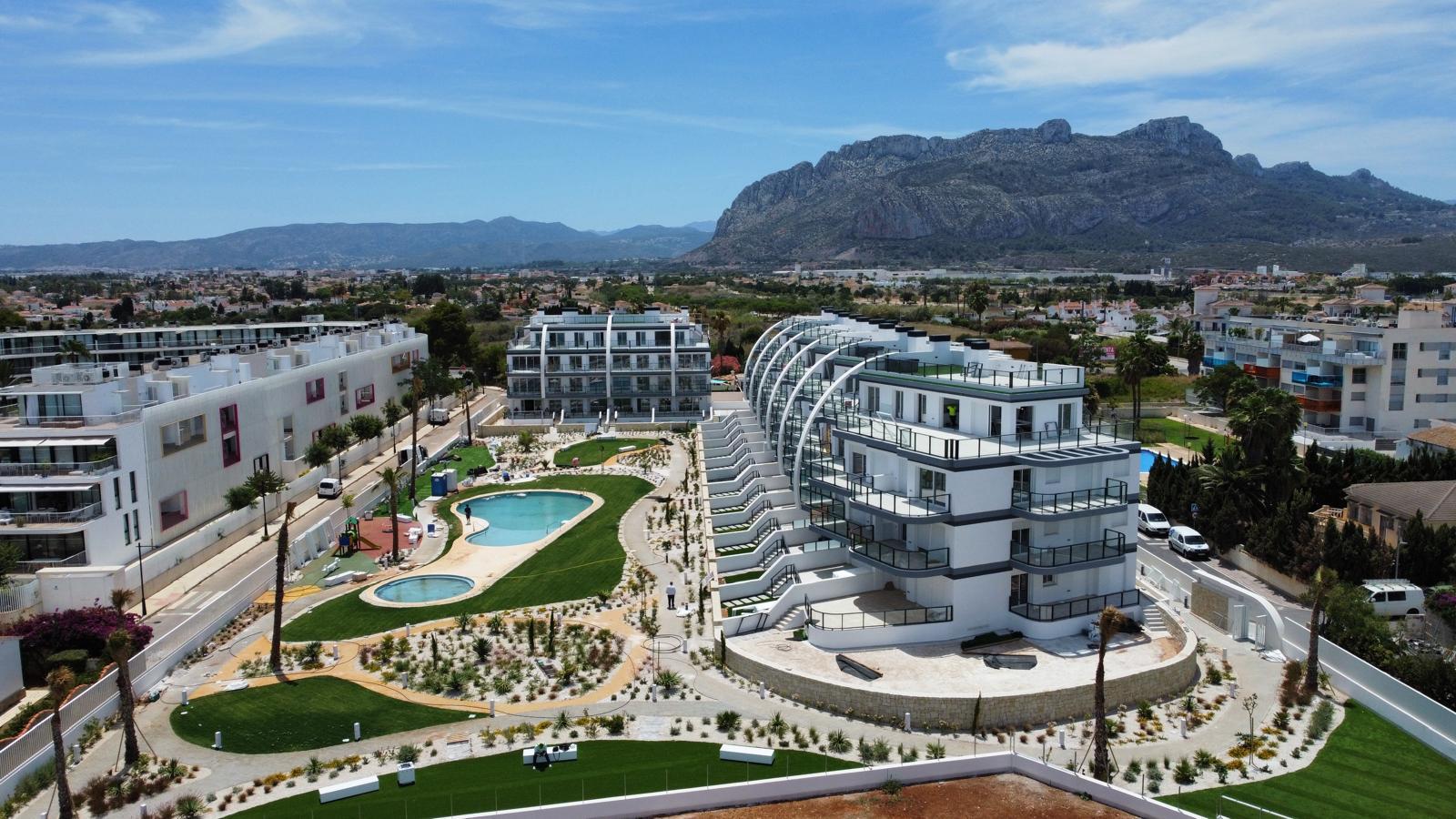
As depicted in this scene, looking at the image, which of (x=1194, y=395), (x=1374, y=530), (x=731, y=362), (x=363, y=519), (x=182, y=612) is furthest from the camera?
(x=731, y=362)

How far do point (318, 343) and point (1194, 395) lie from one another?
64.2 meters

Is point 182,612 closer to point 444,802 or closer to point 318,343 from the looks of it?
point 444,802

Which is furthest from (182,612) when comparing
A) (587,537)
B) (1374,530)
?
(1374,530)

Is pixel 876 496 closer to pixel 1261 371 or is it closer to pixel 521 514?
pixel 521 514

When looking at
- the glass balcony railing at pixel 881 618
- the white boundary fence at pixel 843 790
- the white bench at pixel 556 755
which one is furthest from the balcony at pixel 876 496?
the white bench at pixel 556 755

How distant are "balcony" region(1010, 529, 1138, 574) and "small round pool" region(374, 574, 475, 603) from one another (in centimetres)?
2030

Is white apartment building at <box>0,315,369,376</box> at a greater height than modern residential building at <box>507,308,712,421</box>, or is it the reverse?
white apartment building at <box>0,315,369,376</box>

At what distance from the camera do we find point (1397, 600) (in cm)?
3098

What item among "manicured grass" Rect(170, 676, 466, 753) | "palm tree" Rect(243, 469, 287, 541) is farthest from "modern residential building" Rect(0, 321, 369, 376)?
"manicured grass" Rect(170, 676, 466, 753)

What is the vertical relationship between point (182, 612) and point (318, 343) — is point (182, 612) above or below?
below

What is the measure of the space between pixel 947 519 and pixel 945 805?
9.88m

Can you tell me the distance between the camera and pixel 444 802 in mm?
19984

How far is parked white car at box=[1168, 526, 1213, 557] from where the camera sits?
38344 mm

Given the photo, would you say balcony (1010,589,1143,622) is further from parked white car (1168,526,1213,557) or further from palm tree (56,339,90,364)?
palm tree (56,339,90,364)
